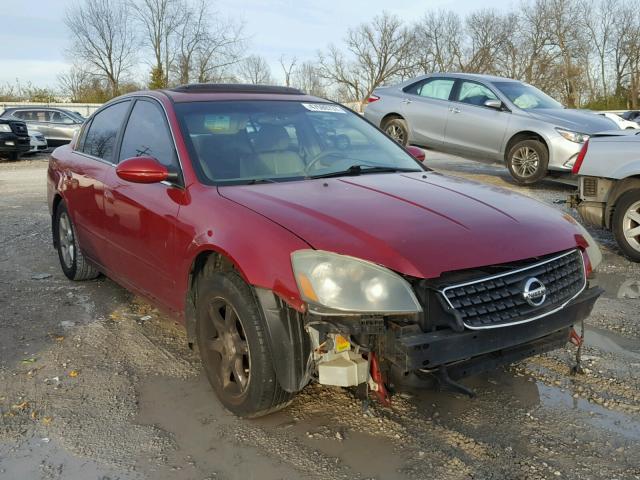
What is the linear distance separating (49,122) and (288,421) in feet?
69.4

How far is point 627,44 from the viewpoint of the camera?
50250 millimetres

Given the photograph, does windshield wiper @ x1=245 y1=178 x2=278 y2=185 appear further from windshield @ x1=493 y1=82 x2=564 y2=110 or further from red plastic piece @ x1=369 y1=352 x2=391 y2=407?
windshield @ x1=493 y1=82 x2=564 y2=110

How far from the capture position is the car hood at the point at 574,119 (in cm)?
905

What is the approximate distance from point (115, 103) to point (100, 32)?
4559 cm

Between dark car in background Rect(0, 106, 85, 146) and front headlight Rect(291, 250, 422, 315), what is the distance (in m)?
20.7

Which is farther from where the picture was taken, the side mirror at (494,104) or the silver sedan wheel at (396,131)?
the silver sedan wheel at (396,131)

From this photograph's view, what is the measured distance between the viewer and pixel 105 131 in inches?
184

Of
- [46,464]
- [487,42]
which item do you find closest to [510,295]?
[46,464]

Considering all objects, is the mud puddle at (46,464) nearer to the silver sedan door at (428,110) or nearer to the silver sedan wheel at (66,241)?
the silver sedan wheel at (66,241)

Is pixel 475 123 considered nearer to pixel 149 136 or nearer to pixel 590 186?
pixel 590 186

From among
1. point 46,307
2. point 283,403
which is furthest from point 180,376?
point 46,307

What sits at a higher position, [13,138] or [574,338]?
[13,138]

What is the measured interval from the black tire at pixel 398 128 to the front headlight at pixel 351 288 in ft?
29.0

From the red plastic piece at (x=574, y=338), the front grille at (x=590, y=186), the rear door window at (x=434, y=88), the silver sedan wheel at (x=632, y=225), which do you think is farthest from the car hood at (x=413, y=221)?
the rear door window at (x=434, y=88)
